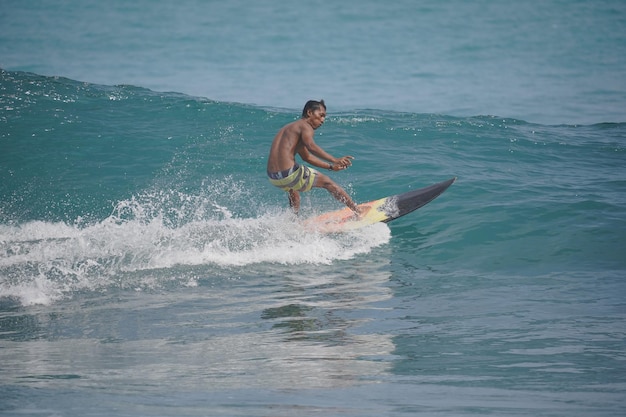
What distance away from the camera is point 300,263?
8.55 metres

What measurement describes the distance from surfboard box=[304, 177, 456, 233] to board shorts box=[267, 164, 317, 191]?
0.54 meters

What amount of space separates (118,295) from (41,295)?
0.67 meters

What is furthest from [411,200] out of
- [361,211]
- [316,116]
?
[316,116]

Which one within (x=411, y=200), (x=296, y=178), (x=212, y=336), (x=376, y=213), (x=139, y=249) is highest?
(x=296, y=178)

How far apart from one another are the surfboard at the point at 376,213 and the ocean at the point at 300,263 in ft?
0.56

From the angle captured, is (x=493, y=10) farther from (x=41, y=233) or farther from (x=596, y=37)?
(x=41, y=233)

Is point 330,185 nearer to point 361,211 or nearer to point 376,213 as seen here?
point 361,211

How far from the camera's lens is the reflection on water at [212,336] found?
4906 millimetres

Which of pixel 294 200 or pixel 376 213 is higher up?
pixel 294 200

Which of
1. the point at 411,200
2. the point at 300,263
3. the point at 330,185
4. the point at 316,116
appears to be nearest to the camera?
the point at 300,263

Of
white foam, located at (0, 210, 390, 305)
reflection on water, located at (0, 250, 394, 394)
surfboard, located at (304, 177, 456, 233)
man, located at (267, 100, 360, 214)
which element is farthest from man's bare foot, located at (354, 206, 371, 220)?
reflection on water, located at (0, 250, 394, 394)

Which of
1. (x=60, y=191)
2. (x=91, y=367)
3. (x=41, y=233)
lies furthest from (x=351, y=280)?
(x=60, y=191)

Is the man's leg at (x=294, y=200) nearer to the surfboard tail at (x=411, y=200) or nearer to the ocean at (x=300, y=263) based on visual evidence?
the ocean at (x=300, y=263)

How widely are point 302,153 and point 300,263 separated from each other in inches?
59.3
